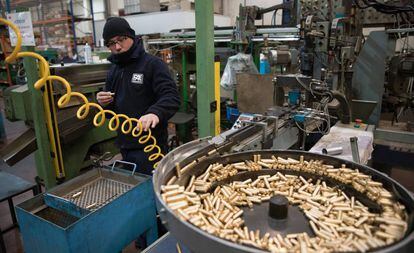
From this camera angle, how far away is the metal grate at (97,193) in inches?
55.6

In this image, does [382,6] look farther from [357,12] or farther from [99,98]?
[99,98]

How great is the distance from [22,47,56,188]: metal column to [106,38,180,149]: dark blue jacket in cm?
69

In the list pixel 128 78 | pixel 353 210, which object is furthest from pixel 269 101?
pixel 353 210

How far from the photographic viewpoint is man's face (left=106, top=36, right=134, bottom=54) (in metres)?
1.59

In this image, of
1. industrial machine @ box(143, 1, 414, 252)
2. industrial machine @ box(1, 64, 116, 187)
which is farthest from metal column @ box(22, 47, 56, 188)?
industrial machine @ box(143, 1, 414, 252)

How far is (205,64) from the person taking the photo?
158 centimetres

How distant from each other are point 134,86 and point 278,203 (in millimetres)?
1199

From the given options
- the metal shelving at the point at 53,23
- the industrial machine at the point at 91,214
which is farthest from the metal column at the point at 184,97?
the metal shelving at the point at 53,23

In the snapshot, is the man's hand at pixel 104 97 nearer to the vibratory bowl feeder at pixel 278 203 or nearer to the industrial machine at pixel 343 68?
the vibratory bowl feeder at pixel 278 203

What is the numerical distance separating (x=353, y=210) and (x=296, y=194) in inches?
6.2

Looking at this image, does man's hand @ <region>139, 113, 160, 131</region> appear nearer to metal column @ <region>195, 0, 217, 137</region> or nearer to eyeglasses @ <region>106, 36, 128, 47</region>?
metal column @ <region>195, 0, 217, 137</region>

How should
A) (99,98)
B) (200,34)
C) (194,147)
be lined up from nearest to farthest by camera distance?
(194,147)
(200,34)
(99,98)

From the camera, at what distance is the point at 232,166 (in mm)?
1003

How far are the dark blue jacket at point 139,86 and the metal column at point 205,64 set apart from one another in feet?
0.52
